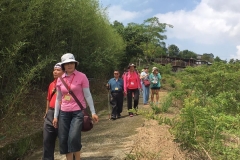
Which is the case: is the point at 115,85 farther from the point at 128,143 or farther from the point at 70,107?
the point at 70,107

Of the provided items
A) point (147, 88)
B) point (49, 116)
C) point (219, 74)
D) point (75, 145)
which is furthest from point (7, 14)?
point (147, 88)

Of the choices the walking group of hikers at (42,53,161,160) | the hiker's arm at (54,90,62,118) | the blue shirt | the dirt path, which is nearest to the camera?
the walking group of hikers at (42,53,161,160)

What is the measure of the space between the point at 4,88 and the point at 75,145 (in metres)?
2.84

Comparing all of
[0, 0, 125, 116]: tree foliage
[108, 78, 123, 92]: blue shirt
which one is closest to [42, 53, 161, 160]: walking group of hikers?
[0, 0, 125, 116]: tree foliage

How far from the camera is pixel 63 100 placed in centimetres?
362

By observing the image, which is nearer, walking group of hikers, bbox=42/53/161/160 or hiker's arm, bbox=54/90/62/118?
walking group of hikers, bbox=42/53/161/160

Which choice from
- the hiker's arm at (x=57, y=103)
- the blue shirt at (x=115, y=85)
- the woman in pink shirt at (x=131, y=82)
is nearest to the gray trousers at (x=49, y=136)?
the hiker's arm at (x=57, y=103)

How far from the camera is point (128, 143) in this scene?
15.9 feet

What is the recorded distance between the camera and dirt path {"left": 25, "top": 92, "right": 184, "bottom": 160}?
406 cm

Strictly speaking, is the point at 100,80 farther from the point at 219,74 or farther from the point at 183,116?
the point at 183,116

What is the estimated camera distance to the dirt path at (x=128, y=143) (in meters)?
4.06

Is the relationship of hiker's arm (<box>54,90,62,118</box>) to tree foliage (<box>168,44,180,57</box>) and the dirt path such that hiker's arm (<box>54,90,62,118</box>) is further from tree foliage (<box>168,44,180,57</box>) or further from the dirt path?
tree foliage (<box>168,44,180,57</box>)

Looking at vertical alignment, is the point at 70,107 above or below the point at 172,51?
below

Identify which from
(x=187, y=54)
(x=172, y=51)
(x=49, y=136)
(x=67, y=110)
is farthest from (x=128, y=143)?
(x=187, y=54)
